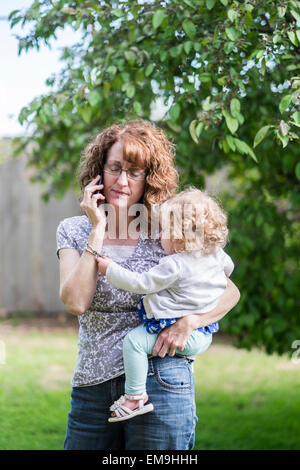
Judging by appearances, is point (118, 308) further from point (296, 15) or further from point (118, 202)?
point (296, 15)

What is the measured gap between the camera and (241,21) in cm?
234

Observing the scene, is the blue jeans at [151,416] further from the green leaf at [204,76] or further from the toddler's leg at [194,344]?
the green leaf at [204,76]

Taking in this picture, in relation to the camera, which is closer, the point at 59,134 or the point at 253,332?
the point at 253,332

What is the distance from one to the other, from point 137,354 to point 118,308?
18cm

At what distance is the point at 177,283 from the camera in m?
1.88

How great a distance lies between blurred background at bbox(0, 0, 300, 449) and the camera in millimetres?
2445

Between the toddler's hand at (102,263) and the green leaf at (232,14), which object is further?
the green leaf at (232,14)

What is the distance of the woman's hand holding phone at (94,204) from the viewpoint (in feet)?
6.25

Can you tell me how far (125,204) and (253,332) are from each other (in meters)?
1.84

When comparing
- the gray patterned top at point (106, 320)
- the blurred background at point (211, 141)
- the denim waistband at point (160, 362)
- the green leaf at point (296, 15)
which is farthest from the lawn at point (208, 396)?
the green leaf at point (296, 15)

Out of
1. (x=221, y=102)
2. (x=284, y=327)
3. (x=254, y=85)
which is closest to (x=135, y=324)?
(x=221, y=102)

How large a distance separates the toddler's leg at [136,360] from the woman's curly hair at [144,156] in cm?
43

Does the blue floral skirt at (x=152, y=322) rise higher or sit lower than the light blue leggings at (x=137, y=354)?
higher

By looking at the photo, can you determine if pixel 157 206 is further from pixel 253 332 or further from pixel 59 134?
pixel 59 134
